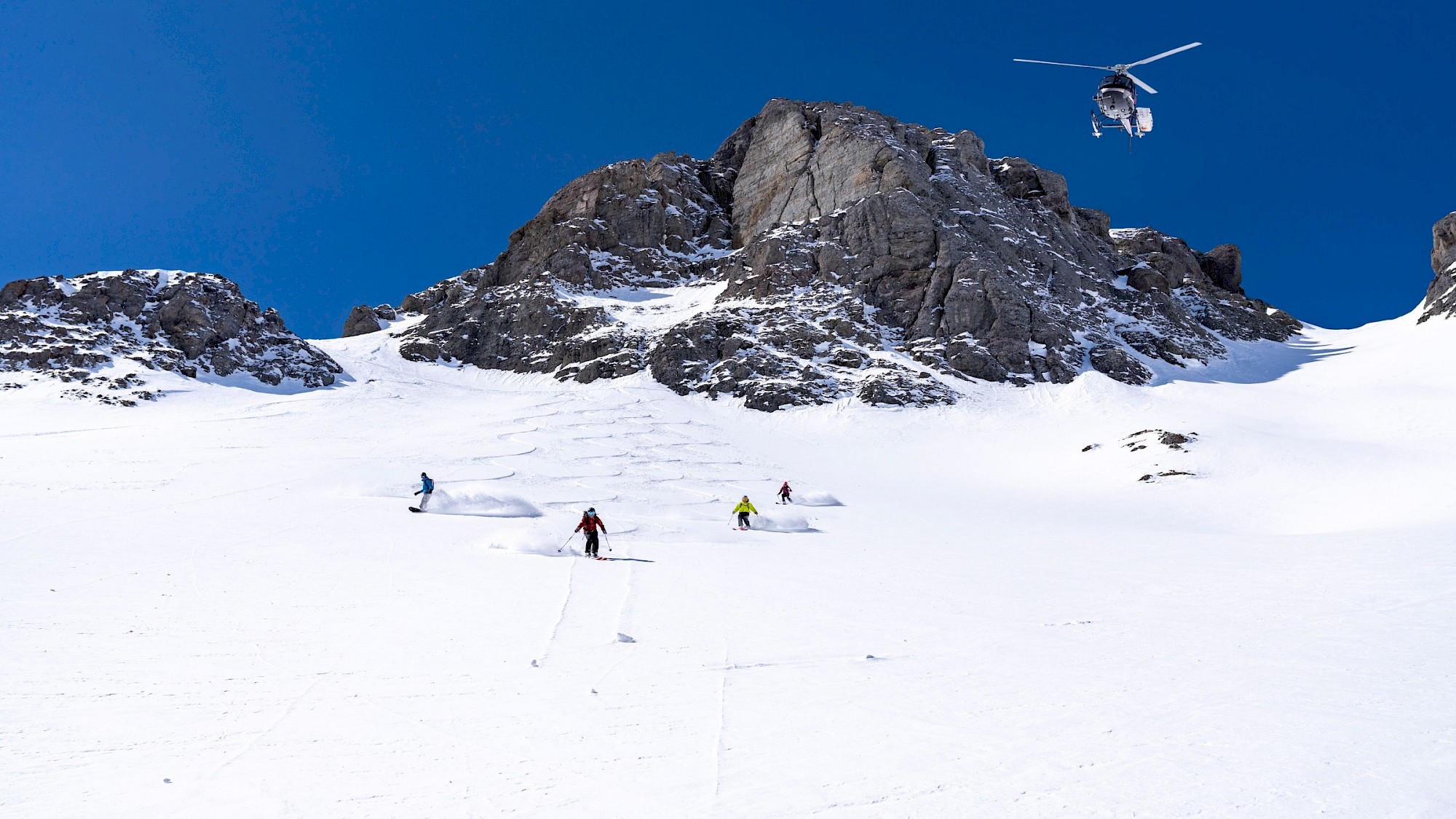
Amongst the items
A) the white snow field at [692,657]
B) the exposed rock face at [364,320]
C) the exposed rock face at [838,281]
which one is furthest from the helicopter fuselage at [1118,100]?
the exposed rock face at [364,320]

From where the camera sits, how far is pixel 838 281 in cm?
7788

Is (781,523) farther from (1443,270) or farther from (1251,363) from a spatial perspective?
(1443,270)

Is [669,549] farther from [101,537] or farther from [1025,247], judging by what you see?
[1025,247]

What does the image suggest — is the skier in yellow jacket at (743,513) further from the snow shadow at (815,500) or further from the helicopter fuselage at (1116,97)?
the helicopter fuselage at (1116,97)

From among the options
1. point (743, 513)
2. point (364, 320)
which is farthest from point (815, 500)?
point (364, 320)

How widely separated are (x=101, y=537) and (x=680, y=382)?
2080 inches

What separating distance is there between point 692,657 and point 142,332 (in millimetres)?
75077

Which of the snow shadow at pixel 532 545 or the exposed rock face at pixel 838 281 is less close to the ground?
the exposed rock face at pixel 838 281

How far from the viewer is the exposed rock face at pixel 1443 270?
6562 centimetres

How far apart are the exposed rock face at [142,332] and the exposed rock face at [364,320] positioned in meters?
19.2

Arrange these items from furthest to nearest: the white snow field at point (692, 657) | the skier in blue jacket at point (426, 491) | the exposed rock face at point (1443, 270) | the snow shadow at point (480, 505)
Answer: the exposed rock face at point (1443, 270), the snow shadow at point (480, 505), the skier in blue jacket at point (426, 491), the white snow field at point (692, 657)

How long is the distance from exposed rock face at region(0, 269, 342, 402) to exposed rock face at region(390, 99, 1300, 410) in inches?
627

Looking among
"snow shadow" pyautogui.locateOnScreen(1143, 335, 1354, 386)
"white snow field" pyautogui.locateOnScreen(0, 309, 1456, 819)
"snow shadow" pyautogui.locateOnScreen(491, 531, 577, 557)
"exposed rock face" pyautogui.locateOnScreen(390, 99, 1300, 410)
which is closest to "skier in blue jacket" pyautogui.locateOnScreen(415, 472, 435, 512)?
"white snow field" pyautogui.locateOnScreen(0, 309, 1456, 819)

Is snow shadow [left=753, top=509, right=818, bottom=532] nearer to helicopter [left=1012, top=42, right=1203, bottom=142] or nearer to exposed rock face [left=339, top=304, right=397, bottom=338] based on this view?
helicopter [left=1012, top=42, right=1203, bottom=142]
